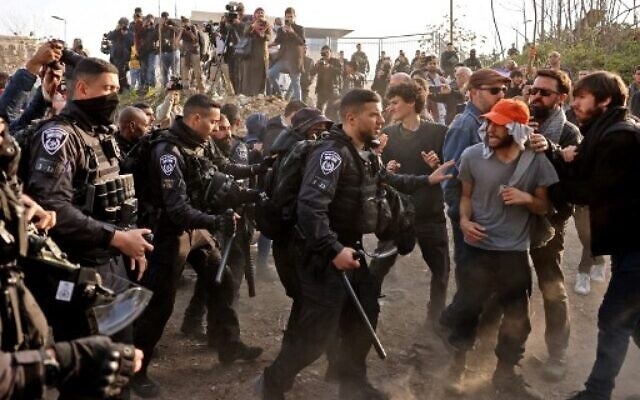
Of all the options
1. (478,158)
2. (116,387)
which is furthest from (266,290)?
(116,387)

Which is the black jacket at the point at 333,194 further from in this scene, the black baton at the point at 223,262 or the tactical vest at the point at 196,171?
the tactical vest at the point at 196,171

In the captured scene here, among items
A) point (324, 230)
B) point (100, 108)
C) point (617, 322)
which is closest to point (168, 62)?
point (100, 108)

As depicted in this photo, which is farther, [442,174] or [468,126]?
[468,126]

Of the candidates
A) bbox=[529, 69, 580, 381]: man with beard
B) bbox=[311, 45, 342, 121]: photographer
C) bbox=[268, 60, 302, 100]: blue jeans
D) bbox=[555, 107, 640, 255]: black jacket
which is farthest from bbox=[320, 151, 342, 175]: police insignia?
bbox=[311, 45, 342, 121]: photographer

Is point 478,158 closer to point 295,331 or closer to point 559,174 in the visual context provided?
point 559,174

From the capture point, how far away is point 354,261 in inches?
142

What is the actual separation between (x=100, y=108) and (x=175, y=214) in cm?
95

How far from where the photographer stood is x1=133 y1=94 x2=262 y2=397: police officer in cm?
422

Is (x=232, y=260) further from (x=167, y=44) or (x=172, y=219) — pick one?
(x=167, y=44)

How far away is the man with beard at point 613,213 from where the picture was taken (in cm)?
373

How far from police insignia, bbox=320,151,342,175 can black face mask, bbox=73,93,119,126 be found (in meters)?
1.24

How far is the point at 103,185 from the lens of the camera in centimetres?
342

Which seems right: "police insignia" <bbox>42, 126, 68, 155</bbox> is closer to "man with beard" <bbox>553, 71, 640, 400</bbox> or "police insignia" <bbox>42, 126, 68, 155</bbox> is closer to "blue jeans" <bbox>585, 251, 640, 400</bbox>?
"man with beard" <bbox>553, 71, 640, 400</bbox>

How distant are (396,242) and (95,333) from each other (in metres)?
2.20
